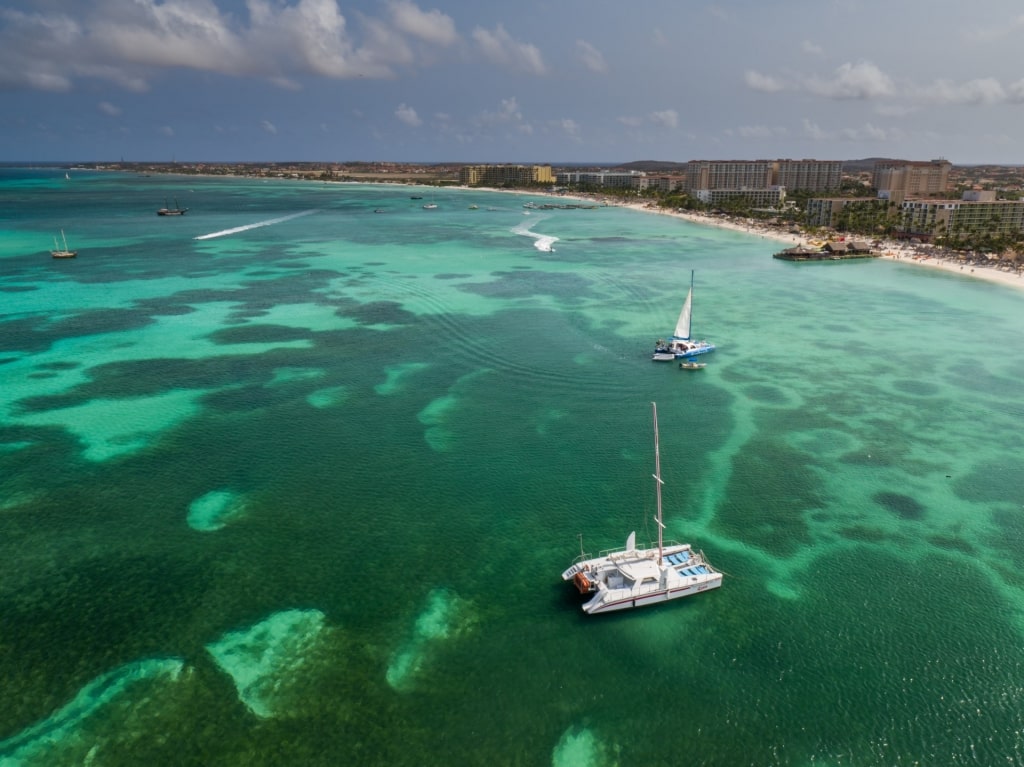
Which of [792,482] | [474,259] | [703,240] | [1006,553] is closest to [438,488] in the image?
[792,482]

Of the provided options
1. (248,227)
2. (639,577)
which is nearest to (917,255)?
(639,577)

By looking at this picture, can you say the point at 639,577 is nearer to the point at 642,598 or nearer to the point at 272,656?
the point at 642,598

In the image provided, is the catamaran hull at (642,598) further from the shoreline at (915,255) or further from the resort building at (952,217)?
the resort building at (952,217)

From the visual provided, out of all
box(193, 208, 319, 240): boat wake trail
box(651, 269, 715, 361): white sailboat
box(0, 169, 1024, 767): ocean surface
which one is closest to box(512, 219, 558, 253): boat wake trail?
box(0, 169, 1024, 767): ocean surface

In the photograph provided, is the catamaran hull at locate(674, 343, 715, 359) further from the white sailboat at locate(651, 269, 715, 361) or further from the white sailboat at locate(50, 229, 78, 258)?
the white sailboat at locate(50, 229, 78, 258)

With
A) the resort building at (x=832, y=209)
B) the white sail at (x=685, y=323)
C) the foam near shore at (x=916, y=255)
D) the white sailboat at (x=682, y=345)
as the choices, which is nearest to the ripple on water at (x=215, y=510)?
the white sailboat at (x=682, y=345)

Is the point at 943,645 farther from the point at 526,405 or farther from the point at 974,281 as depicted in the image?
the point at 974,281
